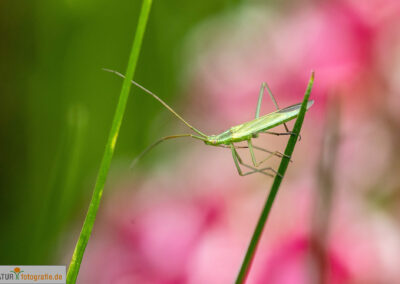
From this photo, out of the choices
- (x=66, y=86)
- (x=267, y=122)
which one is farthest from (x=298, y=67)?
(x=66, y=86)

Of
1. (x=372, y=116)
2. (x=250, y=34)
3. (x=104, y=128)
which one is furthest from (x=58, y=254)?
(x=250, y=34)

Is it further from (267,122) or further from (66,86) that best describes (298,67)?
(66,86)

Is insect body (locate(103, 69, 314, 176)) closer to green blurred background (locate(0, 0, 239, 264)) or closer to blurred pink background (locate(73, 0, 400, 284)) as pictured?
blurred pink background (locate(73, 0, 400, 284))

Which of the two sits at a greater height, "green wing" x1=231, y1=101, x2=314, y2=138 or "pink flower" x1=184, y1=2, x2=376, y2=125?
"pink flower" x1=184, y1=2, x2=376, y2=125

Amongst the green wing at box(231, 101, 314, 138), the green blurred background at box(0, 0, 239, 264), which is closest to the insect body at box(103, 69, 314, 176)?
the green wing at box(231, 101, 314, 138)

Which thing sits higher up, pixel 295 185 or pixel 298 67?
pixel 298 67

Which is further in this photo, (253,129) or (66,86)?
(66,86)
